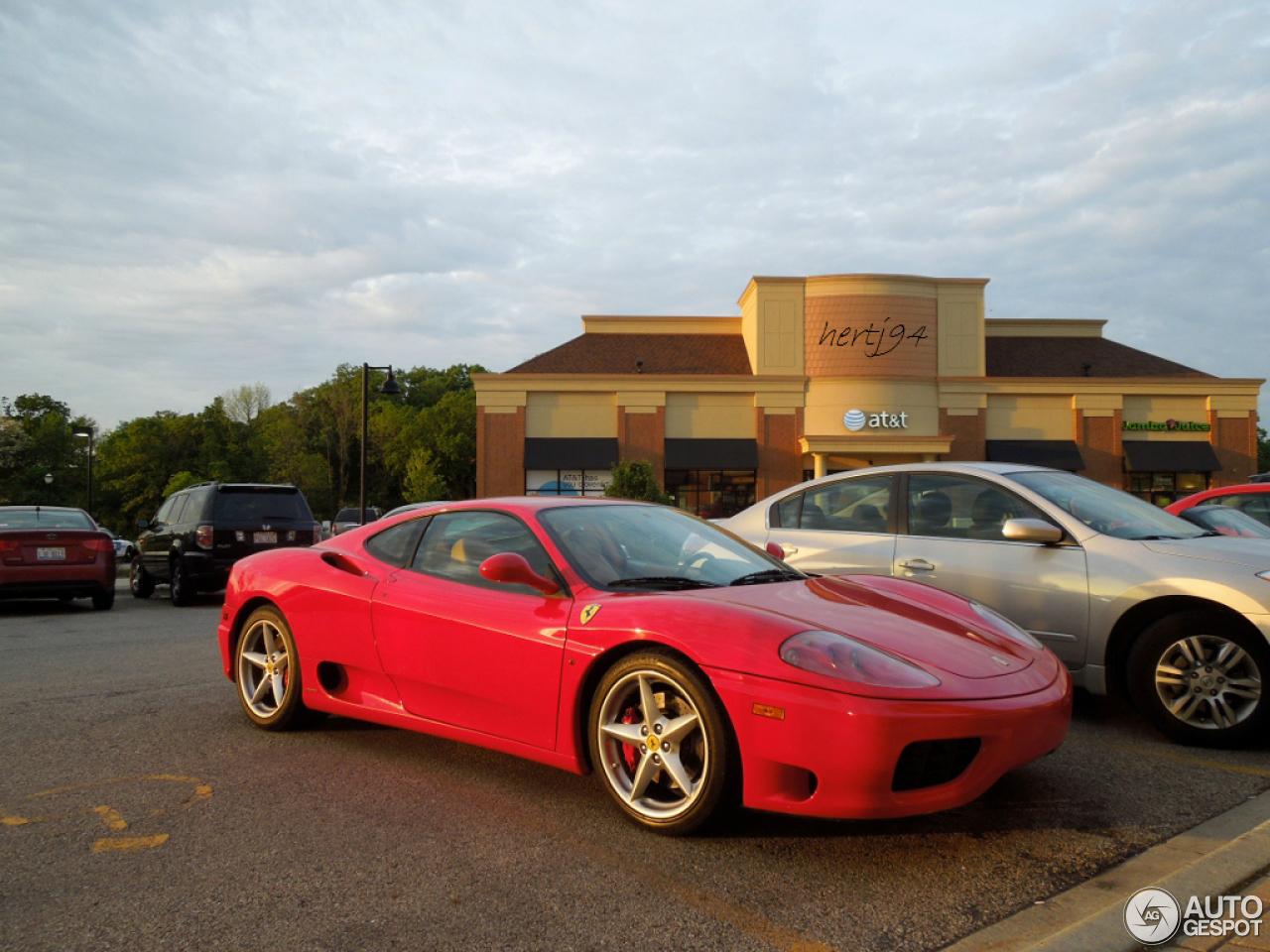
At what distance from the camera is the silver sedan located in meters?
4.41

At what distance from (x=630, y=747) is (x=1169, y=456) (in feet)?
144

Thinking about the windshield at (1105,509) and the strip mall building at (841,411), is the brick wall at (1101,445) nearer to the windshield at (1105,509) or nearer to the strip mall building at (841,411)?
the strip mall building at (841,411)

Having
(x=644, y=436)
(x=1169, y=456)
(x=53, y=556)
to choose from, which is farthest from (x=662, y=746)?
(x=1169, y=456)

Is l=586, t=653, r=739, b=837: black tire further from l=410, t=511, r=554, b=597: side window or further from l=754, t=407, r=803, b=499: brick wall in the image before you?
l=754, t=407, r=803, b=499: brick wall

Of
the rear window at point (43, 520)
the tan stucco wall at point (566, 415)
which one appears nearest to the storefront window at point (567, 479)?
the tan stucco wall at point (566, 415)

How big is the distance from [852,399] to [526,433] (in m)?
14.2

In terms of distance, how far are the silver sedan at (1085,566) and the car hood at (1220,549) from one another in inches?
0.5

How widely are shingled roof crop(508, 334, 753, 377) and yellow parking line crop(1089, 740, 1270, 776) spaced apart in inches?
1407

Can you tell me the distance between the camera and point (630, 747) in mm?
3387

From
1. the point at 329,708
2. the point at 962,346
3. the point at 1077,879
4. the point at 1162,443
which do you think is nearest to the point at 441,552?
the point at 329,708

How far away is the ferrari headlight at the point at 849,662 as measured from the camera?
9.77 ft

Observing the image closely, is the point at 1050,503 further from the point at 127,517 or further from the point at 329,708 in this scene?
the point at 127,517

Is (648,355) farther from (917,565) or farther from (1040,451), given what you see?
(917,565)

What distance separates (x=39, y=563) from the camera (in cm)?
1127
